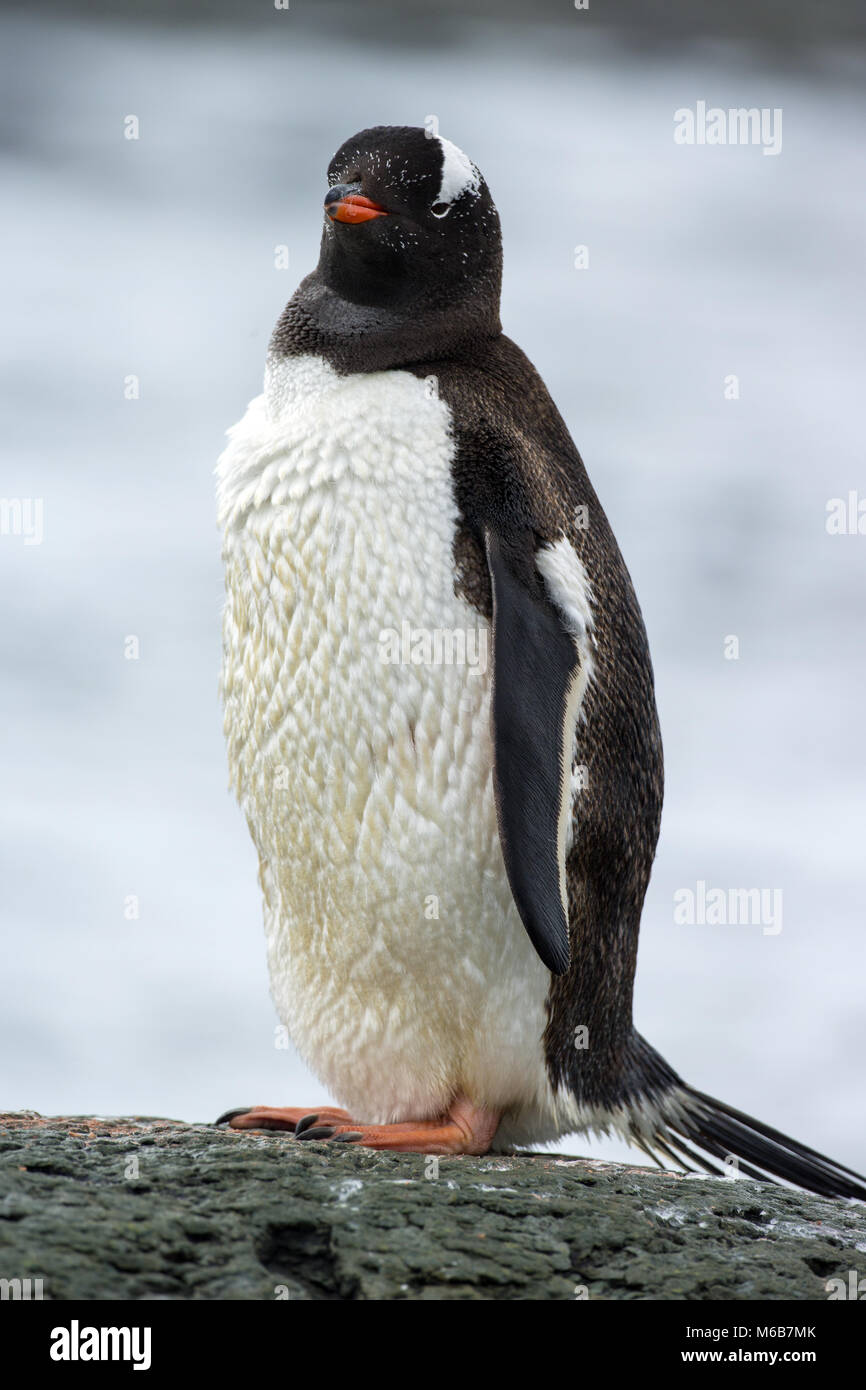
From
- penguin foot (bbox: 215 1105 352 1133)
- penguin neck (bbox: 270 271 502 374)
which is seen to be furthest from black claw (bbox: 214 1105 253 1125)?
penguin neck (bbox: 270 271 502 374)

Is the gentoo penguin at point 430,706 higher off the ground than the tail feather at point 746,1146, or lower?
higher

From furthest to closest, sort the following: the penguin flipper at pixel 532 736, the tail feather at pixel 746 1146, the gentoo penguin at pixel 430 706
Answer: the tail feather at pixel 746 1146
the gentoo penguin at pixel 430 706
the penguin flipper at pixel 532 736

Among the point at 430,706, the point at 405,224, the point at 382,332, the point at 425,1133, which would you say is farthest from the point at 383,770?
the point at 405,224

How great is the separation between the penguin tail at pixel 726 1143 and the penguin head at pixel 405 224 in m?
1.09

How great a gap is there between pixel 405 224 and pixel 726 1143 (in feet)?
4.38

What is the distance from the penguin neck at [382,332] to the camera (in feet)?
6.55

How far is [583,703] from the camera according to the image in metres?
1.94

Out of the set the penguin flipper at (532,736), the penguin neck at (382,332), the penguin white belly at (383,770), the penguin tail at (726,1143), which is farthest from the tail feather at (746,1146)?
the penguin neck at (382,332)

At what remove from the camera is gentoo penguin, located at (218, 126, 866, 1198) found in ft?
6.06

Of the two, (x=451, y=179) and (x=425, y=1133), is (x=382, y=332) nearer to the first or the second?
(x=451, y=179)

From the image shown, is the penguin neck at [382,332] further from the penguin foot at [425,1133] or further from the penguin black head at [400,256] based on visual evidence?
the penguin foot at [425,1133]
